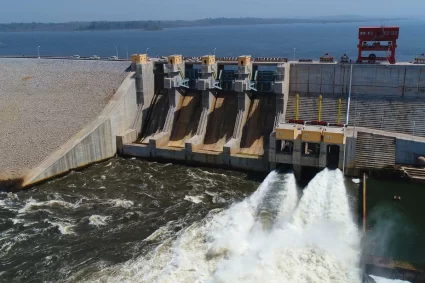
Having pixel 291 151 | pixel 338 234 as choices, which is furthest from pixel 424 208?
pixel 291 151

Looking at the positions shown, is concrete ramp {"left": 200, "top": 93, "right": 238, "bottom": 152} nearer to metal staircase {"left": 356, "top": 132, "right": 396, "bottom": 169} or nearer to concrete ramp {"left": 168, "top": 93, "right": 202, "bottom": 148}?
concrete ramp {"left": 168, "top": 93, "right": 202, "bottom": 148}

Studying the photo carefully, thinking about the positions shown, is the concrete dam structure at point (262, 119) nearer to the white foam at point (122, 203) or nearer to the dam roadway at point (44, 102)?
the dam roadway at point (44, 102)

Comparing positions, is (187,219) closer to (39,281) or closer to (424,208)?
(39,281)

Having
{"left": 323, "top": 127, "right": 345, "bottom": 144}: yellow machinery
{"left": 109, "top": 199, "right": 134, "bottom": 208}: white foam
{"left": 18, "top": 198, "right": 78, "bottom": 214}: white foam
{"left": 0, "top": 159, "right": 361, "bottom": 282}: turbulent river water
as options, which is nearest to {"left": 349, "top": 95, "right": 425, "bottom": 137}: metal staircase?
{"left": 323, "top": 127, "right": 345, "bottom": 144}: yellow machinery

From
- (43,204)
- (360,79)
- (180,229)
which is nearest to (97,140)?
(43,204)

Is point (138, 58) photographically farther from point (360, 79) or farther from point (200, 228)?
point (200, 228)

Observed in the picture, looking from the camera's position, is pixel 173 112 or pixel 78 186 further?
pixel 173 112

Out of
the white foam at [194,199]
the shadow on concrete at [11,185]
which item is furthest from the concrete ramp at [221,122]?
the shadow on concrete at [11,185]
